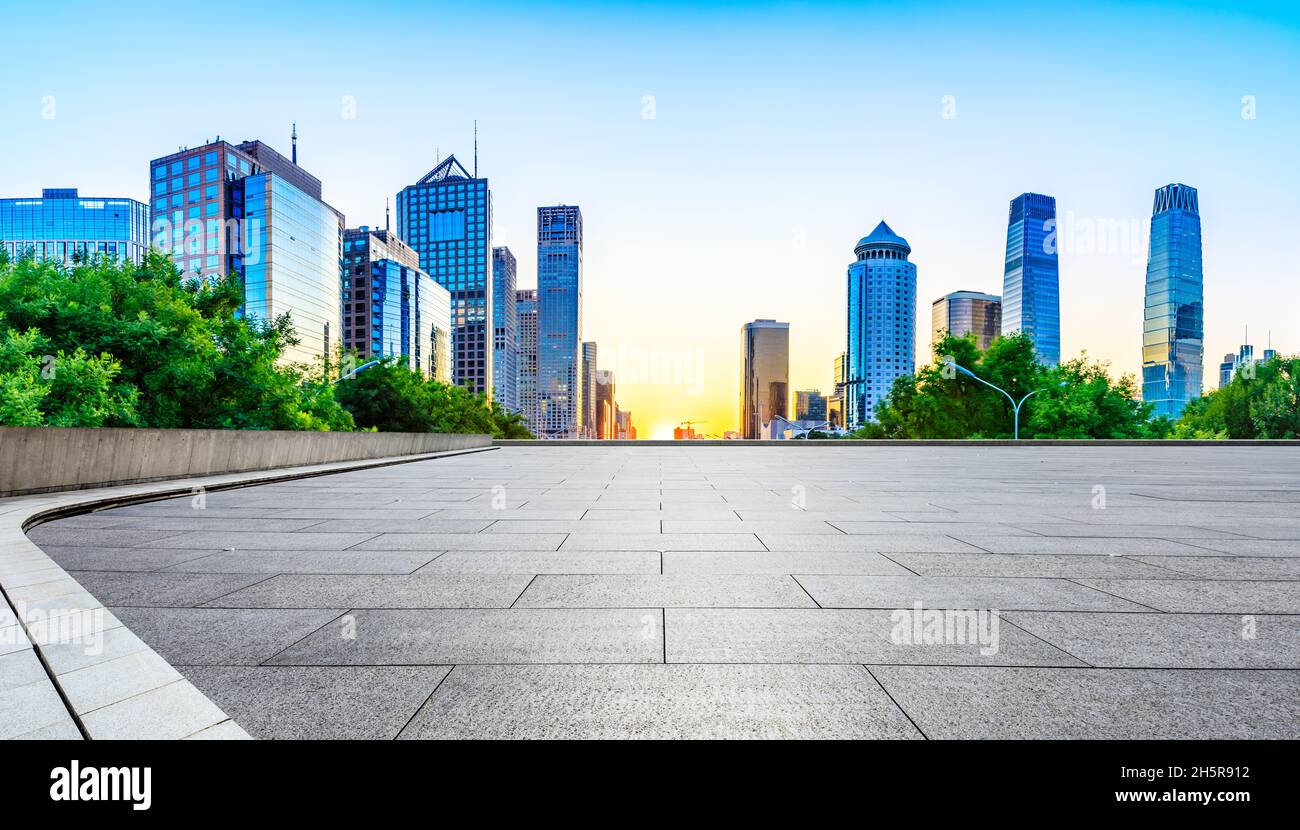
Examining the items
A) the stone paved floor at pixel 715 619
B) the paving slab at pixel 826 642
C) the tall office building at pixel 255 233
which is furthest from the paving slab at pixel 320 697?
the tall office building at pixel 255 233

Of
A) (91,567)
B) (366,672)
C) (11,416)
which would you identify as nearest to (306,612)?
(366,672)

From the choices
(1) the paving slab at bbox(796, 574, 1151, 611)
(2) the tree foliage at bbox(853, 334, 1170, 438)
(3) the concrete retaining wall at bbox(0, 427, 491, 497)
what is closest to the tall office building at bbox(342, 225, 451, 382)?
(2) the tree foliage at bbox(853, 334, 1170, 438)

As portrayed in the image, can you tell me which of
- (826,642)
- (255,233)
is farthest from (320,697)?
(255,233)

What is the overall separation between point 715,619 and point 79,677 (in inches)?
130

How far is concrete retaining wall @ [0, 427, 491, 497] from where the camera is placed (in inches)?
428

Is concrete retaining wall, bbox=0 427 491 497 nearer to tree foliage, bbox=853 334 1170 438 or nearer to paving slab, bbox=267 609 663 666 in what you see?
paving slab, bbox=267 609 663 666

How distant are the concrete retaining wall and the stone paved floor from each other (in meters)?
3.01

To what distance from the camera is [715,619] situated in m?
4.27

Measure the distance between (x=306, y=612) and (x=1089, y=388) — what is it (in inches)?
3184

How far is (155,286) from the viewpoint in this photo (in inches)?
1294

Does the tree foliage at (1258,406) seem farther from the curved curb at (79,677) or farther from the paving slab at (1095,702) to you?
the curved curb at (79,677)
